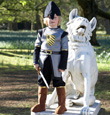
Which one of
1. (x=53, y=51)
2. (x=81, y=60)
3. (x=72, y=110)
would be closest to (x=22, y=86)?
(x=72, y=110)

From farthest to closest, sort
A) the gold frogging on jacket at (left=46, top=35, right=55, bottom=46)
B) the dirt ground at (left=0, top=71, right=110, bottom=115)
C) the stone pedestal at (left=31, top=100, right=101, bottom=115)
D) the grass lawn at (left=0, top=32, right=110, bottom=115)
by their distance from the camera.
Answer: the grass lawn at (left=0, top=32, right=110, bottom=115)
the dirt ground at (left=0, top=71, right=110, bottom=115)
the stone pedestal at (left=31, top=100, right=101, bottom=115)
the gold frogging on jacket at (left=46, top=35, right=55, bottom=46)

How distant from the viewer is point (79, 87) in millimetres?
5230

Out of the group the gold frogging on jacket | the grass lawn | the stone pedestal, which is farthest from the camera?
the grass lawn

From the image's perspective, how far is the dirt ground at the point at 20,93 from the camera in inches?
233

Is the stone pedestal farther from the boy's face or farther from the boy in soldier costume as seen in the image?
the boy's face

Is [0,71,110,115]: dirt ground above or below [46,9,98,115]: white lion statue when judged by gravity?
below

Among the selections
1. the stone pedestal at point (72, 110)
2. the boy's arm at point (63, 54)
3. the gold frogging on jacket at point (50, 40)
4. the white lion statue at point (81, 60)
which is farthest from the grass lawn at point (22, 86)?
the gold frogging on jacket at point (50, 40)

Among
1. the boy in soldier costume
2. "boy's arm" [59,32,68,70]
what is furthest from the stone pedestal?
"boy's arm" [59,32,68,70]

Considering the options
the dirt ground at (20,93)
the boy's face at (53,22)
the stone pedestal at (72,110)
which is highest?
the boy's face at (53,22)

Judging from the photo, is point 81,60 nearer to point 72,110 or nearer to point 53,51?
point 53,51

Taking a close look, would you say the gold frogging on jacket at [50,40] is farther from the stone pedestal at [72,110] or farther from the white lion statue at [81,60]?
the stone pedestal at [72,110]

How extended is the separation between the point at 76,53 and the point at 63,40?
1.66ft

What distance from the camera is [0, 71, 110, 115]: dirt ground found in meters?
5.92

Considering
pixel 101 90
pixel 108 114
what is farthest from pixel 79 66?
pixel 101 90
